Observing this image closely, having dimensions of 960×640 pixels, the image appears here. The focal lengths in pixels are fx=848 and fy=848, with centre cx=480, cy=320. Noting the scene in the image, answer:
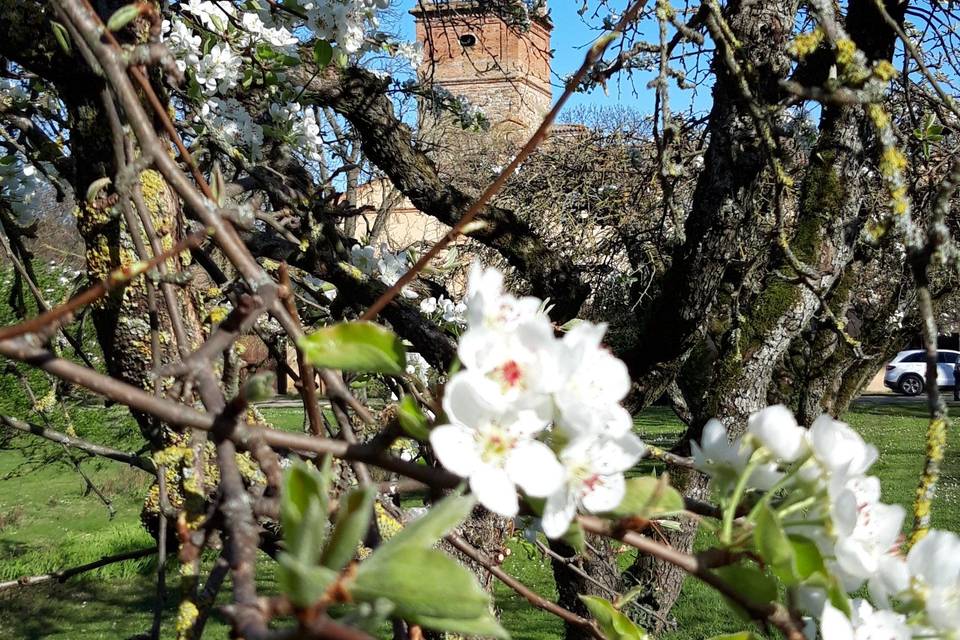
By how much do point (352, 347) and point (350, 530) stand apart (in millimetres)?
177

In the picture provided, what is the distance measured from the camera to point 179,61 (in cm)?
212

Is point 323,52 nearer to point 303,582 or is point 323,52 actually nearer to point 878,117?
point 878,117

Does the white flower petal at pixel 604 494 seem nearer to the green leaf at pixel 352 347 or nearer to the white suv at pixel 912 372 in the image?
the green leaf at pixel 352 347

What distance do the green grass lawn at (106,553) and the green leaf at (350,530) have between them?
3.32 m

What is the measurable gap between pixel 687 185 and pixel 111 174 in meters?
4.11

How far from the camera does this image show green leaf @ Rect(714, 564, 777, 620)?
56 cm

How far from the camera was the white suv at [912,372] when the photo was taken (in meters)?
21.4

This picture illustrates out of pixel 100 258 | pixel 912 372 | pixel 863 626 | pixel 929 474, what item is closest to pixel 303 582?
pixel 863 626

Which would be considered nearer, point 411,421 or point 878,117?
point 411,421

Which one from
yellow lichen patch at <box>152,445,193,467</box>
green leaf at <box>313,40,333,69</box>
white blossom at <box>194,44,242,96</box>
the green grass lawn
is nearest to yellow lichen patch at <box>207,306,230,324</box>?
yellow lichen patch at <box>152,445,193,467</box>

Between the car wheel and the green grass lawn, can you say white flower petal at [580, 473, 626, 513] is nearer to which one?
the green grass lawn

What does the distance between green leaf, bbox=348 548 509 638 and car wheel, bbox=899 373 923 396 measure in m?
23.6

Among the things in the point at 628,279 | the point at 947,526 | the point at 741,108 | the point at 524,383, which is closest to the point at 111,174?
the point at 524,383

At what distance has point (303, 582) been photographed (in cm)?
37
